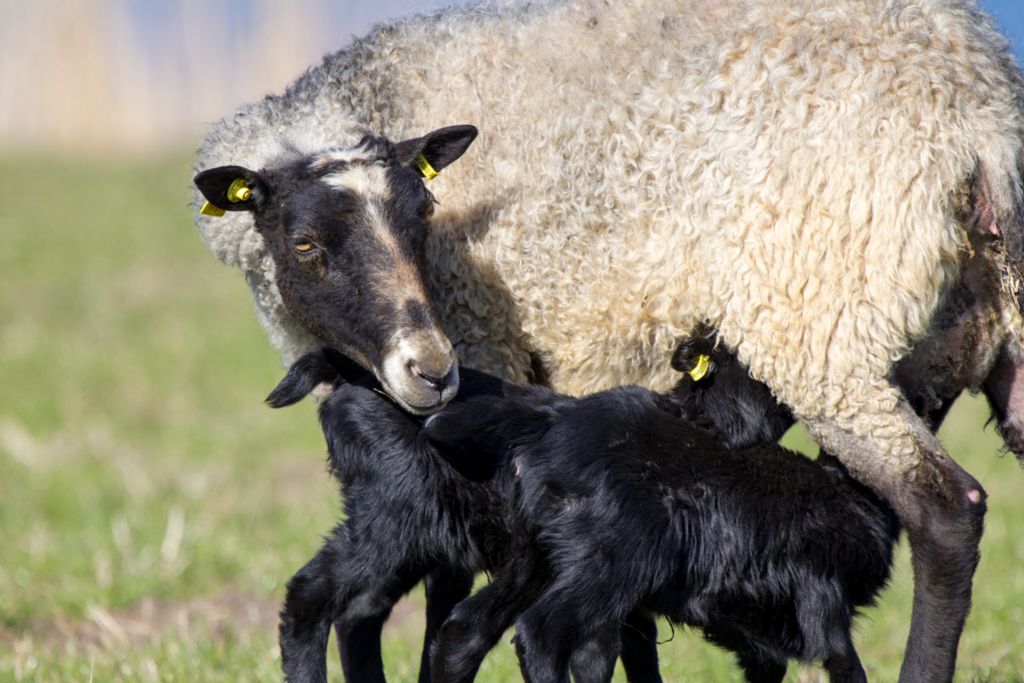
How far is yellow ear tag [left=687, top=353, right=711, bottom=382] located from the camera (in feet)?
13.1

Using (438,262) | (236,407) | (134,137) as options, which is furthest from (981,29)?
(134,137)

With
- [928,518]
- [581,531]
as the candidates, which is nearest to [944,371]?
[928,518]

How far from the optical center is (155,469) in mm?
8336

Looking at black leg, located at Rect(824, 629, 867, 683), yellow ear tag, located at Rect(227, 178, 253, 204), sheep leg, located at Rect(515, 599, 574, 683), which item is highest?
yellow ear tag, located at Rect(227, 178, 253, 204)

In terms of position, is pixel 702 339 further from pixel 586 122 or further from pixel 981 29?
pixel 981 29

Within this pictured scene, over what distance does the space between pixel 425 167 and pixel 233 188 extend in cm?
62

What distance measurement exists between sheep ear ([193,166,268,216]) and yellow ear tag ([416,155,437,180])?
1.63 ft

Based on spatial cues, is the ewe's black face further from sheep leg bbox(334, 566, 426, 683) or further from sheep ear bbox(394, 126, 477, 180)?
sheep leg bbox(334, 566, 426, 683)

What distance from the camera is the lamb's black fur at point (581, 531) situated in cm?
365

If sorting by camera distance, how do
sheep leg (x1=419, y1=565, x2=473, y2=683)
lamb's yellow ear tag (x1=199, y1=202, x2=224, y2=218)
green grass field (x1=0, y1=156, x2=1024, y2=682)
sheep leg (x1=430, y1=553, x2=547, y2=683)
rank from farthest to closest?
green grass field (x1=0, y1=156, x2=1024, y2=682) → sheep leg (x1=419, y1=565, x2=473, y2=683) → lamb's yellow ear tag (x1=199, y1=202, x2=224, y2=218) → sheep leg (x1=430, y1=553, x2=547, y2=683)

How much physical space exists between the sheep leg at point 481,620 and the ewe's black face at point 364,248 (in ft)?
1.82

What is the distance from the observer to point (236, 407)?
10.1 meters

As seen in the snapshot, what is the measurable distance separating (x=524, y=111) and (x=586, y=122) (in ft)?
0.76

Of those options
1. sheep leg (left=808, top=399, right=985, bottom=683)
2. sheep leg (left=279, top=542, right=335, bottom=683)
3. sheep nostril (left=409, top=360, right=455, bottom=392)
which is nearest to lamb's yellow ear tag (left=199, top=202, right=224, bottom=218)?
sheep nostril (left=409, top=360, right=455, bottom=392)
